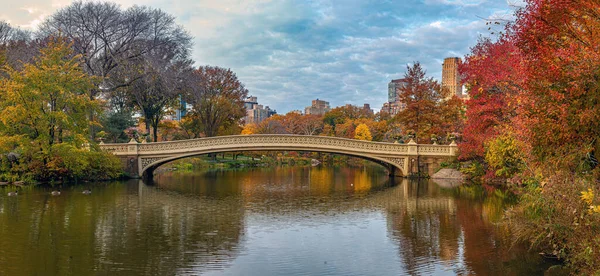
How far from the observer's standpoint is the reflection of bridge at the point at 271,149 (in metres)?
28.3

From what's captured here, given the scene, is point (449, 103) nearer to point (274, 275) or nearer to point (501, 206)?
point (501, 206)

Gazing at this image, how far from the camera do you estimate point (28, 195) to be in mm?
19125

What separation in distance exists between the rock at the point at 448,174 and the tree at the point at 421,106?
233 inches

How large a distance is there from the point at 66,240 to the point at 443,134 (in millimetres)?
28918

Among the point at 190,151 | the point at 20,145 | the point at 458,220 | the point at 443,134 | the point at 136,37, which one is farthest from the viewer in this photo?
the point at 443,134

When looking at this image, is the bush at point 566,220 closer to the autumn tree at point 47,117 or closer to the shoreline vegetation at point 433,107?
the shoreline vegetation at point 433,107

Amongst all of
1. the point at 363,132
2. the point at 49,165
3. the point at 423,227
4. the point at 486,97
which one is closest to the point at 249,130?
the point at 363,132

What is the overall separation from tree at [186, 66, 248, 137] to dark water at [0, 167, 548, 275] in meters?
23.5

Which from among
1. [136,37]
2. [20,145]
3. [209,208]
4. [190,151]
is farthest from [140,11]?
[209,208]

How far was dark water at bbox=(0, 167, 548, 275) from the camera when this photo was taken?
30.2ft

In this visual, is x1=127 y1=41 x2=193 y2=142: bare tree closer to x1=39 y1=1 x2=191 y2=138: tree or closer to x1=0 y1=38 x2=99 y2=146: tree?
x1=39 y1=1 x2=191 y2=138: tree

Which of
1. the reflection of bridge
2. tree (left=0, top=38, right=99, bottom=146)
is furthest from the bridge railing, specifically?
tree (left=0, top=38, right=99, bottom=146)

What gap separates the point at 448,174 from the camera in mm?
29500

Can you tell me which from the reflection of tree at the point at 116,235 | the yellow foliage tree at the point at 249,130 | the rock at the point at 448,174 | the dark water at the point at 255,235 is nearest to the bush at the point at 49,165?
the dark water at the point at 255,235
